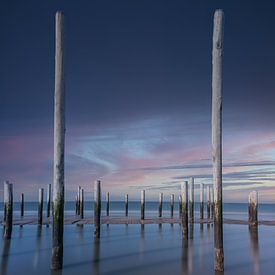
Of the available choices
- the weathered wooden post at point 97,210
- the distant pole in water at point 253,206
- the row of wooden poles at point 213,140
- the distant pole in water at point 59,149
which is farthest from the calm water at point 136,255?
the distant pole in water at point 253,206

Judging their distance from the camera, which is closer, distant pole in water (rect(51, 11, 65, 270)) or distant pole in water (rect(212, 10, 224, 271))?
distant pole in water (rect(212, 10, 224, 271))

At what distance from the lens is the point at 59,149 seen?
33.7ft

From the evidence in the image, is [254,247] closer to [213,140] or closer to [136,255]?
[136,255]

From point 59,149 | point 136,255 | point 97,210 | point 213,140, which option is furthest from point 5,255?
point 213,140

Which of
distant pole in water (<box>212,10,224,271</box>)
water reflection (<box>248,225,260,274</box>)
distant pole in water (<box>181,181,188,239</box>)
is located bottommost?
water reflection (<box>248,225,260,274</box>)

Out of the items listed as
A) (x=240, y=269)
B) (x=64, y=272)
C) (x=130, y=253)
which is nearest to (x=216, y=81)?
(x=240, y=269)

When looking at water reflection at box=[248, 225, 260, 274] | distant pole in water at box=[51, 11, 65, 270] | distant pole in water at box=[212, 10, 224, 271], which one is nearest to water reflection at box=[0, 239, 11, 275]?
distant pole in water at box=[51, 11, 65, 270]

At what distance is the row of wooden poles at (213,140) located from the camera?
32.8ft

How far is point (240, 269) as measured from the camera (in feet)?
37.1

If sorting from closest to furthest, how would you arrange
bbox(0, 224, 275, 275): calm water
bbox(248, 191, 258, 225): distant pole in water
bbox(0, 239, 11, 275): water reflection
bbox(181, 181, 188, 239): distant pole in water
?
bbox(0, 224, 275, 275): calm water, bbox(0, 239, 11, 275): water reflection, bbox(181, 181, 188, 239): distant pole in water, bbox(248, 191, 258, 225): distant pole in water

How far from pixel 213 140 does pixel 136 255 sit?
210 inches

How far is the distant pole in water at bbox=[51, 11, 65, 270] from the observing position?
10.2 meters

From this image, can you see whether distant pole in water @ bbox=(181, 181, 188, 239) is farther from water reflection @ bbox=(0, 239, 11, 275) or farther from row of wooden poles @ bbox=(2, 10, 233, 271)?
row of wooden poles @ bbox=(2, 10, 233, 271)

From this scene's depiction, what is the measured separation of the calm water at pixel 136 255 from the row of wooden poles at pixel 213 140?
2.68ft
